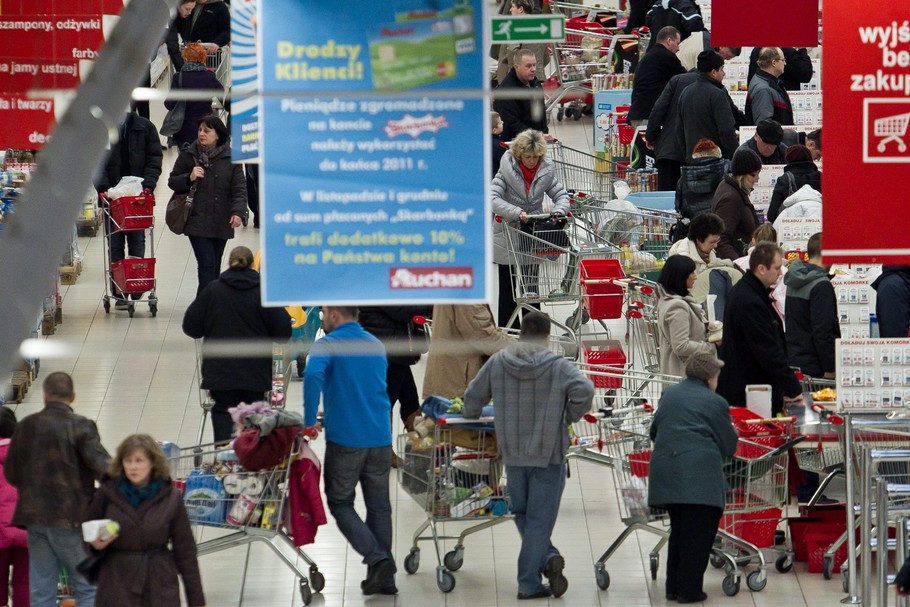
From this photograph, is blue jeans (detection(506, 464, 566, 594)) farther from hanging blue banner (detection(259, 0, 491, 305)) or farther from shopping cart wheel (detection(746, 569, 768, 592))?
hanging blue banner (detection(259, 0, 491, 305))

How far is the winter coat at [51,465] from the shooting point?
768 centimetres

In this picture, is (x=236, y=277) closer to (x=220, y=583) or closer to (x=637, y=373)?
(x=220, y=583)

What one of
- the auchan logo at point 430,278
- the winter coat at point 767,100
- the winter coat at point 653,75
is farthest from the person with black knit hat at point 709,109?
the auchan logo at point 430,278

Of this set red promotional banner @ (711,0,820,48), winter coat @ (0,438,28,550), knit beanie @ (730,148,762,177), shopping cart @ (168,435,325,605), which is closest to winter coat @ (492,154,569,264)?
knit beanie @ (730,148,762,177)

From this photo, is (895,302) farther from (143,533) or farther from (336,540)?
(143,533)

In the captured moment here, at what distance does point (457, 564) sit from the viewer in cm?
886

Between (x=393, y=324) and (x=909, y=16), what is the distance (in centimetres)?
451

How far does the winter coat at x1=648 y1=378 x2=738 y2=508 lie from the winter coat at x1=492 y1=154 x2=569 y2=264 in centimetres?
377

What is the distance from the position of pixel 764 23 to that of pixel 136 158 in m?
6.23

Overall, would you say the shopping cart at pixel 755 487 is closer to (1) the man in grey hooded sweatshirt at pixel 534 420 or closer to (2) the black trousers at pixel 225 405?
(1) the man in grey hooded sweatshirt at pixel 534 420

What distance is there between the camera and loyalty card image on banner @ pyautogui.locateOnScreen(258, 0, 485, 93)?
17.8 feet

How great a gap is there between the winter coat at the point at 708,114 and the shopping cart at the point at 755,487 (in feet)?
18.2

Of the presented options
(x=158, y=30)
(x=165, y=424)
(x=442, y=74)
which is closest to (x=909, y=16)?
(x=442, y=74)

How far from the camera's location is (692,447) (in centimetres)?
820
